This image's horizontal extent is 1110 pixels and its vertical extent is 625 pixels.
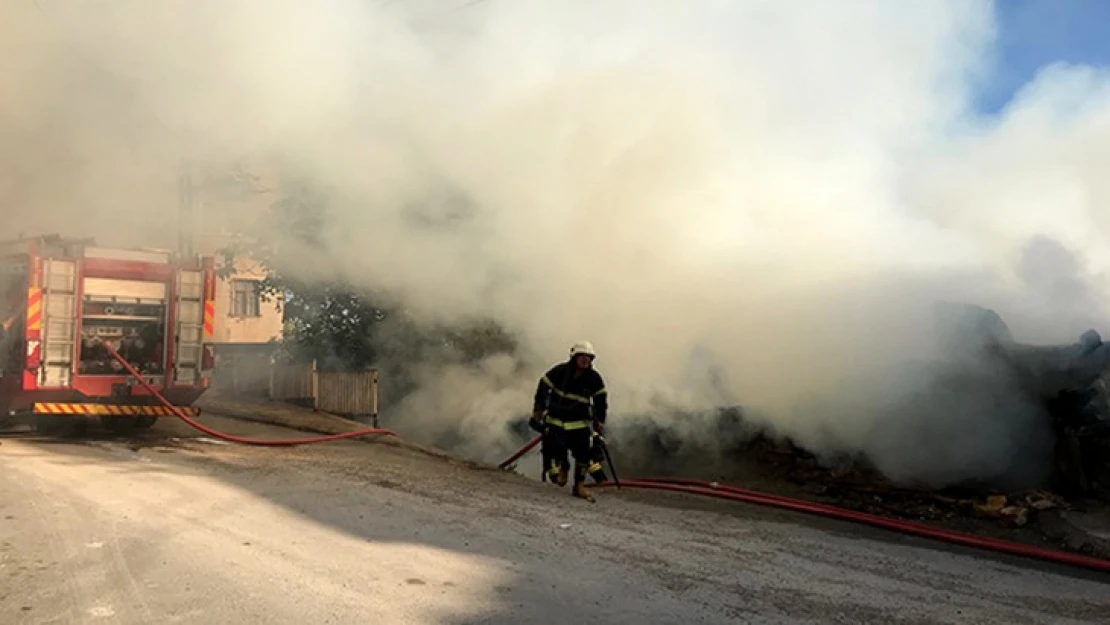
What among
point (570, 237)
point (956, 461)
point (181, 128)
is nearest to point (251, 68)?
point (181, 128)

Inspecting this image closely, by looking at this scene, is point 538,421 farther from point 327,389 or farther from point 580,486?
point 327,389

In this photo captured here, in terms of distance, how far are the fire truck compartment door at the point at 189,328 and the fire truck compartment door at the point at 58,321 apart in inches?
41.4

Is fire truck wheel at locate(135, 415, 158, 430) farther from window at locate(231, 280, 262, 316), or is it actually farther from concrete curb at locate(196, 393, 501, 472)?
window at locate(231, 280, 262, 316)

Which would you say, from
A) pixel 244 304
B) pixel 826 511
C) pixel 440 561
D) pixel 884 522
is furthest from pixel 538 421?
pixel 244 304

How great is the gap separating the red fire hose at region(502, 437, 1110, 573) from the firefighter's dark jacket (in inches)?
47.9

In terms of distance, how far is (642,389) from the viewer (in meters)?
9.90

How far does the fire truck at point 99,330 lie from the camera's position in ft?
28.8

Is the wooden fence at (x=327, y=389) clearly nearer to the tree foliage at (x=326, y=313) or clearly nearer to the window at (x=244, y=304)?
the tree foliage at (x=326, y=313)

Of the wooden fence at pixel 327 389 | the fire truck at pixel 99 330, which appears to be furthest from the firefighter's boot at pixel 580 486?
the wooden fence at pixel 327 389

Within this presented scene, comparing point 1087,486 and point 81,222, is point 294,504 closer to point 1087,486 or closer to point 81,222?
point 81,222

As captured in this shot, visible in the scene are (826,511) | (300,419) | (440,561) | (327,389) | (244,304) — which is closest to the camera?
(440,561)

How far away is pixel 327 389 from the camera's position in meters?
14.1

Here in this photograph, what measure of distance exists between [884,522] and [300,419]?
27.6ft

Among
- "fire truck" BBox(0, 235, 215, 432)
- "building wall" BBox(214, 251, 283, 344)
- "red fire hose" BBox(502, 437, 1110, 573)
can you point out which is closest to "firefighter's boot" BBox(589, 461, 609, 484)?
"red fire hose" BBox(502, 437, 1110, 573)
